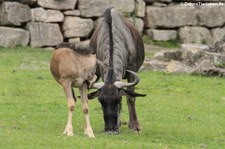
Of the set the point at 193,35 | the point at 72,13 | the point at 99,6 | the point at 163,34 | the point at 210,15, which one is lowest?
the point at 193,35

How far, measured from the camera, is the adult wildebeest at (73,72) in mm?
10812

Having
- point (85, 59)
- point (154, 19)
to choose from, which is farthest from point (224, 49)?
point (85, 59)

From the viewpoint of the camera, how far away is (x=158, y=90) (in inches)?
677

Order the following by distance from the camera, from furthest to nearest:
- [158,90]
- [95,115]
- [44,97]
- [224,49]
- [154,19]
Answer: [154,19] < [224,49] < [158,90] < [44,97] < [95,115]

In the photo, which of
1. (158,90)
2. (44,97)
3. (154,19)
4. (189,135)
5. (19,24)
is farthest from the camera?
(154,19)

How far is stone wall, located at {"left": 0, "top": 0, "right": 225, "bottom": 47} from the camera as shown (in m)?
23.5

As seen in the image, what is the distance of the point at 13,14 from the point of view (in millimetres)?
23422

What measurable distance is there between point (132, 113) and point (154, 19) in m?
14.7

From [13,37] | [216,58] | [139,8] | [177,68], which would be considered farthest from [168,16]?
[177,68]

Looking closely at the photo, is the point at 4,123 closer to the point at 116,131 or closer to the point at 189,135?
the point at 116,131

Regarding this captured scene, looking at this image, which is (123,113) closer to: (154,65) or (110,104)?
(110,104)

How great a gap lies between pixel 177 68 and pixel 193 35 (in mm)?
7874

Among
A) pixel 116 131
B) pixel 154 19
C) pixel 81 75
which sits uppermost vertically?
pixel 81 75

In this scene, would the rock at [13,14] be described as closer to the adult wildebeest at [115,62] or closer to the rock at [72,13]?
the rock at [72,13]
